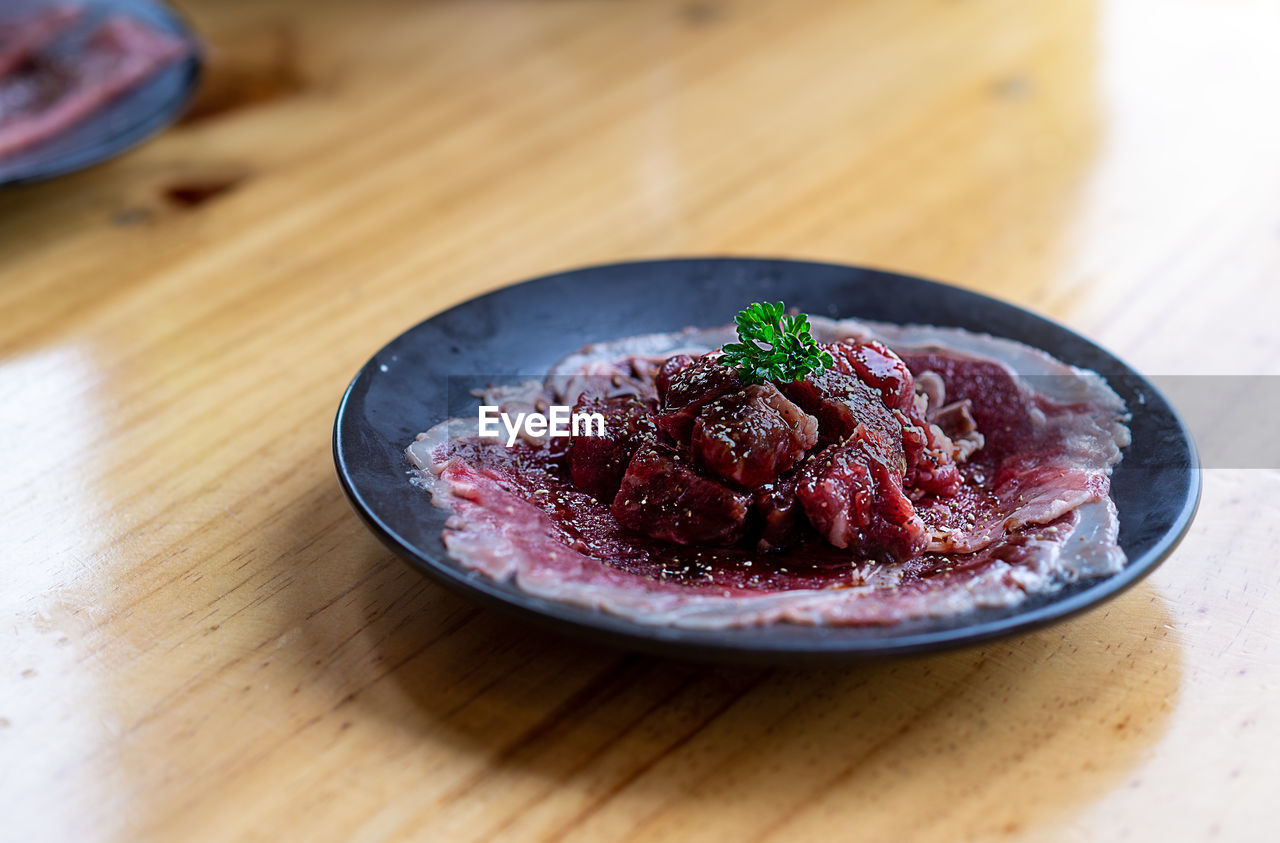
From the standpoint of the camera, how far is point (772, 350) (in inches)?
67.3

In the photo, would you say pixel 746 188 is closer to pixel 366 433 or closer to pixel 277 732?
pixel 366 433

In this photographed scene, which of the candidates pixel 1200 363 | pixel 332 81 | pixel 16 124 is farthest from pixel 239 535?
pixel 332 81

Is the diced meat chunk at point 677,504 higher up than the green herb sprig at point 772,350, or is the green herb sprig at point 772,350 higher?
the green herb sprig at point 772,350

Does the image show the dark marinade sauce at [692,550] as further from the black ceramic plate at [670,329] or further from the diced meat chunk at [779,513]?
the black ceramic plate at [670,329]

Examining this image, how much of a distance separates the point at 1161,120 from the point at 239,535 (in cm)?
280

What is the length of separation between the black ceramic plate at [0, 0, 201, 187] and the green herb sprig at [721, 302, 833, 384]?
1.69 metres

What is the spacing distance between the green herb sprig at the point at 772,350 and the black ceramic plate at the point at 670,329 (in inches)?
16.3

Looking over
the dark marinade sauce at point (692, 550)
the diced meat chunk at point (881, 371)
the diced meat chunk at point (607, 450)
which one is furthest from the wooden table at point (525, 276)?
the diced meat chunk at point (881, 371)

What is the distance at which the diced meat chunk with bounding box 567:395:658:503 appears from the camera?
1775 mm

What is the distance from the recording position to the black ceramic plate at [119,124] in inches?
105

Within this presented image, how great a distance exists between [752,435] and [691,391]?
143 mm

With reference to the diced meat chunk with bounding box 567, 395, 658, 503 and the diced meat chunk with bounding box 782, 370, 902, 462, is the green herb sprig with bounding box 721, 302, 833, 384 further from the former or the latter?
the diced meat chunk with bounding box 567, 395, 658, 503
